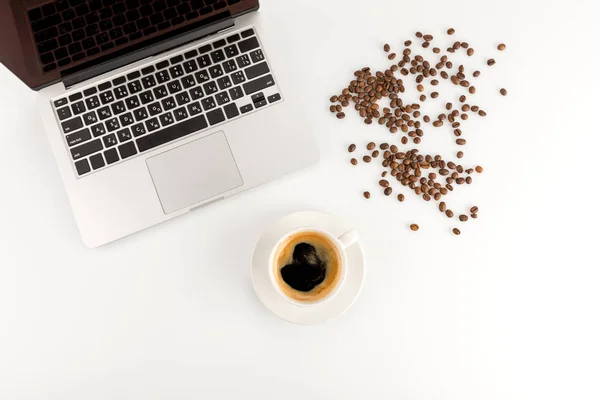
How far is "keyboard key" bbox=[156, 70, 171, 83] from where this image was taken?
0.99 m

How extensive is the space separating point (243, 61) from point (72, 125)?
0.35 meters

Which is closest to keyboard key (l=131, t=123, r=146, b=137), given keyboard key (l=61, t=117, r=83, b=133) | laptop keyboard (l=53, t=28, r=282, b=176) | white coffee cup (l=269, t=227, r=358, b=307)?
laptop keyboard (l=53, t=28, r=282, b=176)

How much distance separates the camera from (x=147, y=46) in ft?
3.23

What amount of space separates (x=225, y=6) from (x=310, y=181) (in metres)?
0.37

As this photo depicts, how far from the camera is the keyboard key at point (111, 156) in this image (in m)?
0.97

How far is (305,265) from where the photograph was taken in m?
0.92

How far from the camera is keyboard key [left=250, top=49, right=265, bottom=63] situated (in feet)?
3.25

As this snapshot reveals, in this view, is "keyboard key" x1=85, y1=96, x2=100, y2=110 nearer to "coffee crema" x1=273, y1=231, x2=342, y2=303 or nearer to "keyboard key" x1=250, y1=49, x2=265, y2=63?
"keyboard key" x1=250, y1=49, x2=265, y2=63

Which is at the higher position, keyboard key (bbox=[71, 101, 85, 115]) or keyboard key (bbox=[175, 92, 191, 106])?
keyboard key (bbox=[71, 101, 85, 115])

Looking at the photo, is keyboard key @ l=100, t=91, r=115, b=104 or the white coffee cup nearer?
the white coffee cup

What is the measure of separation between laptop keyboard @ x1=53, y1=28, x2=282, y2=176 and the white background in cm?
11

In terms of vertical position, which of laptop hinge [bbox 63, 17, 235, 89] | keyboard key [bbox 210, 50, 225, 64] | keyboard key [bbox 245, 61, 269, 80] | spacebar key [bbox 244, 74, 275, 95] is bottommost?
spacebar key [bbox 244, 74, 275, 95]

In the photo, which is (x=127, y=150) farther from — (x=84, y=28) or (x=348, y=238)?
(x=348, y=238)

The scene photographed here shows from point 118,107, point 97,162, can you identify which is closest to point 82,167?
point 97,162
